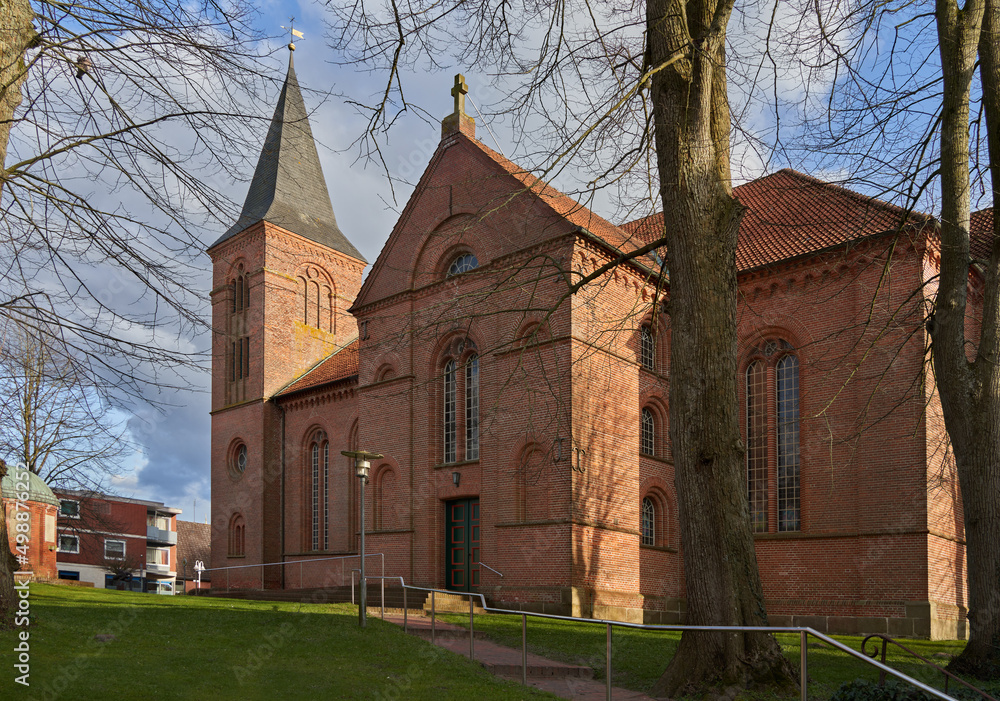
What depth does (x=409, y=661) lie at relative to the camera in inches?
452

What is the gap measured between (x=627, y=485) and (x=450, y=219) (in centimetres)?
851

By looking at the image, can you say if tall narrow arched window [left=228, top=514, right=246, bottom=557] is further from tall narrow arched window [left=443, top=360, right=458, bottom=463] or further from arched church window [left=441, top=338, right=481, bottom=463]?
arched church window [left=441, top=338, right=481, bottom=463]

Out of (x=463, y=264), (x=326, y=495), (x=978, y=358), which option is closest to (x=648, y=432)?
(x=463, y=264)

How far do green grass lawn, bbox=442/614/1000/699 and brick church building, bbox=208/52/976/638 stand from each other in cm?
237

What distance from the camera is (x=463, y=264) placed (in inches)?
906

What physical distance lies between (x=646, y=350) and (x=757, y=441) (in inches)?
146

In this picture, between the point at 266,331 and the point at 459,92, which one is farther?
the point at 266,331

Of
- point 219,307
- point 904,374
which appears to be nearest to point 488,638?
point 904,374

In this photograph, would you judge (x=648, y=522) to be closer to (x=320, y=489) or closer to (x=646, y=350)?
(x=646, y=350)

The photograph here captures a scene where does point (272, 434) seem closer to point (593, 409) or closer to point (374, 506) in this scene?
point (374, 506)

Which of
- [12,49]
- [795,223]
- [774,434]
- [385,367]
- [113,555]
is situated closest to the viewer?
[12,49]

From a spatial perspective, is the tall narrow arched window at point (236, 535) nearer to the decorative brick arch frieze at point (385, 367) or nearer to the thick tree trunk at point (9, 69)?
the decorative brick arch frieze at point (385, 367)

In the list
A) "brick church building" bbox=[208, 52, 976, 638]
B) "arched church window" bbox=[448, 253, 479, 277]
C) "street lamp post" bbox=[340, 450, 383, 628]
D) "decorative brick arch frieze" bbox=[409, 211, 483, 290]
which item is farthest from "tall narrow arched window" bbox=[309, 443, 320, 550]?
"street lamp post" bbox=[340, 450, 383, 628]

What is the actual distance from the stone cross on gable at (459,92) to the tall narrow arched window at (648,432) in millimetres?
9786
